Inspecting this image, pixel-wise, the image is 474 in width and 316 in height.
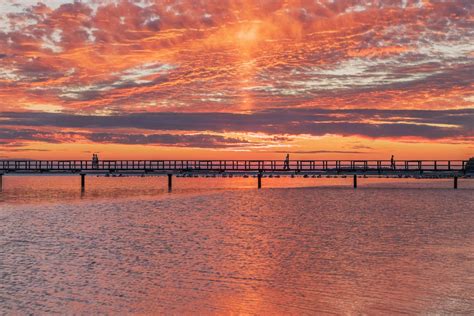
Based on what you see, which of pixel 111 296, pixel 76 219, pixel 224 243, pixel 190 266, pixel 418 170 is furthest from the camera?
pixel 418 170

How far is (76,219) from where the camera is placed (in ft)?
139

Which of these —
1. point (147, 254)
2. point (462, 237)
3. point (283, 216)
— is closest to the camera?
point (147, 254)

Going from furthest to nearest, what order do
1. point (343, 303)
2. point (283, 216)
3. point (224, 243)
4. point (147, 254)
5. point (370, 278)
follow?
1. point (283, 216)
2. point (224, 243)
3. point (147, 254)
4. point (370, 278)
5. point (343, 303)

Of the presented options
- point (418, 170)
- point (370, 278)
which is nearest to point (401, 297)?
point (370, 278)

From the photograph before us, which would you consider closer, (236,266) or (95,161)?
(236,266)

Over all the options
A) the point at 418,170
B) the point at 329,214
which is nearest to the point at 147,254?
the point at 329,214

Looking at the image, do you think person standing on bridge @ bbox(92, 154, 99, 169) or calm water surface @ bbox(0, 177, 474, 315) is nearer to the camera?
calm water surface @ bbox(0, 177, 474, 315)

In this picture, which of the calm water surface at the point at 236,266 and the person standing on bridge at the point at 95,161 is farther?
the person standing on bridge at the point at 95,161

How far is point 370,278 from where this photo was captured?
19688 mm

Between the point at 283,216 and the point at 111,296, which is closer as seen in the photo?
the point at 111,296

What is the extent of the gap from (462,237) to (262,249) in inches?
456

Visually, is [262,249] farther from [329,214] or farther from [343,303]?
[329,214]

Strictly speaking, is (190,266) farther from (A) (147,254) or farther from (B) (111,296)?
(B) (111,296)

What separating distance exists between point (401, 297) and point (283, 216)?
29.6m
